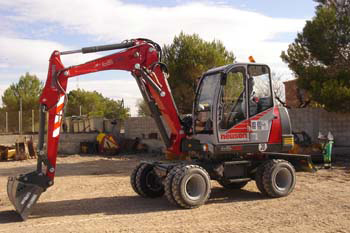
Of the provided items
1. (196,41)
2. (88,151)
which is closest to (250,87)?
(88,151)

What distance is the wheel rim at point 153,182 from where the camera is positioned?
32.5ft

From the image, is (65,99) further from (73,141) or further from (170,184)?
(73,141)

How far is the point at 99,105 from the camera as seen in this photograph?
49.1 m

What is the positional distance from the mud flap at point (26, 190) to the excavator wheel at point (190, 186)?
246 cm

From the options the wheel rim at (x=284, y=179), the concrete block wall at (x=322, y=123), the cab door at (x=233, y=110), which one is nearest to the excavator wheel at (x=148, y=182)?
the cab door at (x=233, y=110)

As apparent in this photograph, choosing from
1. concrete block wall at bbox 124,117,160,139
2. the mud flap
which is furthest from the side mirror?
concrete block wall at bbox 124,117,160,139

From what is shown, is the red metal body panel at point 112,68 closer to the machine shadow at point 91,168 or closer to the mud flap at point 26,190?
the mud flap at point 26,190

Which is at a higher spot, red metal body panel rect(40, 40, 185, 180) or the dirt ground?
red metal body panel rect(40, 40, 185, 180)

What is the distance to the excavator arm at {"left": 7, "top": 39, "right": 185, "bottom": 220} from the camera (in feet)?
26.0

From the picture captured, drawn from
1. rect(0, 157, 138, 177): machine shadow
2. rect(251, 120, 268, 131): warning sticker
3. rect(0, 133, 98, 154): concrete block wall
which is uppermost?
rect(251, 120, 268, 131): warning sticker

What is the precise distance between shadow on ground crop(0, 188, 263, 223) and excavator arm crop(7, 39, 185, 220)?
2.12 feet

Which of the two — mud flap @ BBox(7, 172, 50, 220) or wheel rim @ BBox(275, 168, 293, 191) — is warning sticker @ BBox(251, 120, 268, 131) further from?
mud flap @ BBox(7, 172, 50, 220)

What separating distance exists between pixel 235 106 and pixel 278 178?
1971mm

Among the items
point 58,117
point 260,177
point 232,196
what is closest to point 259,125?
point 260,177
